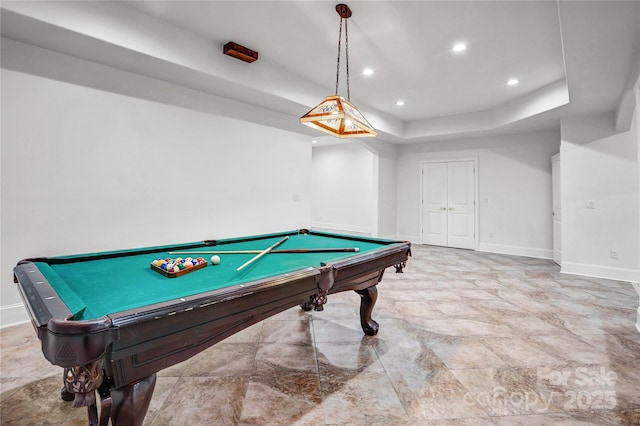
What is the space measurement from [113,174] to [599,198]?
6564mm

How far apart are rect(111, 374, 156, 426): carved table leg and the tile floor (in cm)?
54

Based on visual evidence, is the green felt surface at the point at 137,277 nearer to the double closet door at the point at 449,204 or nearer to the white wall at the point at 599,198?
the white wall at the point at 599,198

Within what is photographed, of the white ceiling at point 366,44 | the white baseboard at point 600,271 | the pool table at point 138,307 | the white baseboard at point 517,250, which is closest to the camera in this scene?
the pool table at point 138,307

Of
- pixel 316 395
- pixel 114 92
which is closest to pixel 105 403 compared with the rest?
pixel 316 395

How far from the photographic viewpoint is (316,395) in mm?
1737

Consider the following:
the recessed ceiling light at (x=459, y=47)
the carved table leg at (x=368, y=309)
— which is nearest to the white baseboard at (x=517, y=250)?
the recessed ceiling light at (x=459, y=47)

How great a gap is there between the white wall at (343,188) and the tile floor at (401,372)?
5544 mm

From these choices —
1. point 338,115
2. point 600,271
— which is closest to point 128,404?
point 338,115

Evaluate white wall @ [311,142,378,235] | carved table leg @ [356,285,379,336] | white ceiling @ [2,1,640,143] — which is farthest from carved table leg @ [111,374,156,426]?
white wall @ [311,142,378,235]

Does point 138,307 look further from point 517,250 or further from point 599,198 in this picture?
point 517,250

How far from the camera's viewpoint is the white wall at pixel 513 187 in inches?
229

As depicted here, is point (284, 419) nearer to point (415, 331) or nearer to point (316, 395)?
point (316, 395)

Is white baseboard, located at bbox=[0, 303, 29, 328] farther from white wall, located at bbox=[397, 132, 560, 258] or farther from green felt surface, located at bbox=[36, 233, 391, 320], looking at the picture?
white wall, located at bbox=[397, 132, 560, 258]

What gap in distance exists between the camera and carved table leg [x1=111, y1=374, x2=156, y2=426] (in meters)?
1.08
